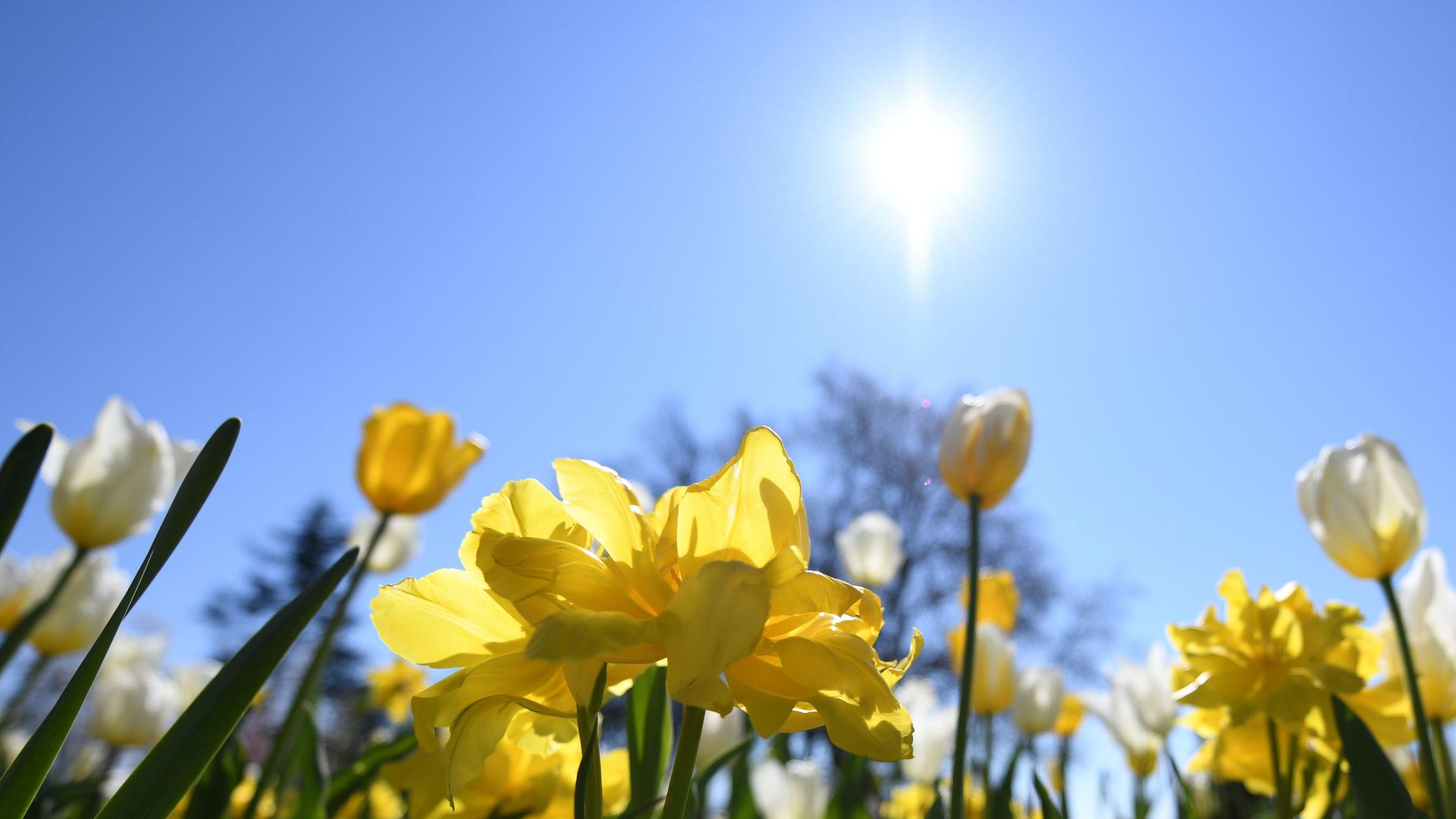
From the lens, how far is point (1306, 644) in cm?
134

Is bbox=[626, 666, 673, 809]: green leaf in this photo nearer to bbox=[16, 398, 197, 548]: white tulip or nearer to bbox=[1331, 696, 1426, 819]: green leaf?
bbox=[1331, 696, 1426, 819]: green leaf

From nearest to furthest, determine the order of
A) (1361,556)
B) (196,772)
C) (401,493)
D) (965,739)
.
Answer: (196,772)
(965,739)
(1361,556)
(401,493)

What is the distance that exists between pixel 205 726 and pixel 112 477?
145cm

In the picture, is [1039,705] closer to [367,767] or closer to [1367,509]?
[1367,509]

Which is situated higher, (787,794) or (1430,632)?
(1430,632)

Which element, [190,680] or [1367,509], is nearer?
[1367,509]

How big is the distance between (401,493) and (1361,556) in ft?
6.12

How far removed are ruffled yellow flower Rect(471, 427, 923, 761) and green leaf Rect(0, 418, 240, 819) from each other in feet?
0.60

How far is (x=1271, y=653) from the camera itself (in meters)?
1.39

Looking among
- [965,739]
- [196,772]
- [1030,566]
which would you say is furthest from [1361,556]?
[1030,566]

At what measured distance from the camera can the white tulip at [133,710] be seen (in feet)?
7.98

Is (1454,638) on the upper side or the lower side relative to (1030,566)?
lower

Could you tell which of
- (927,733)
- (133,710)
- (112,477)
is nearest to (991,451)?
(927,733)

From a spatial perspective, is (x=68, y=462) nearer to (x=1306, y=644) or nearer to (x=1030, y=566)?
(x=1306, y=644)
